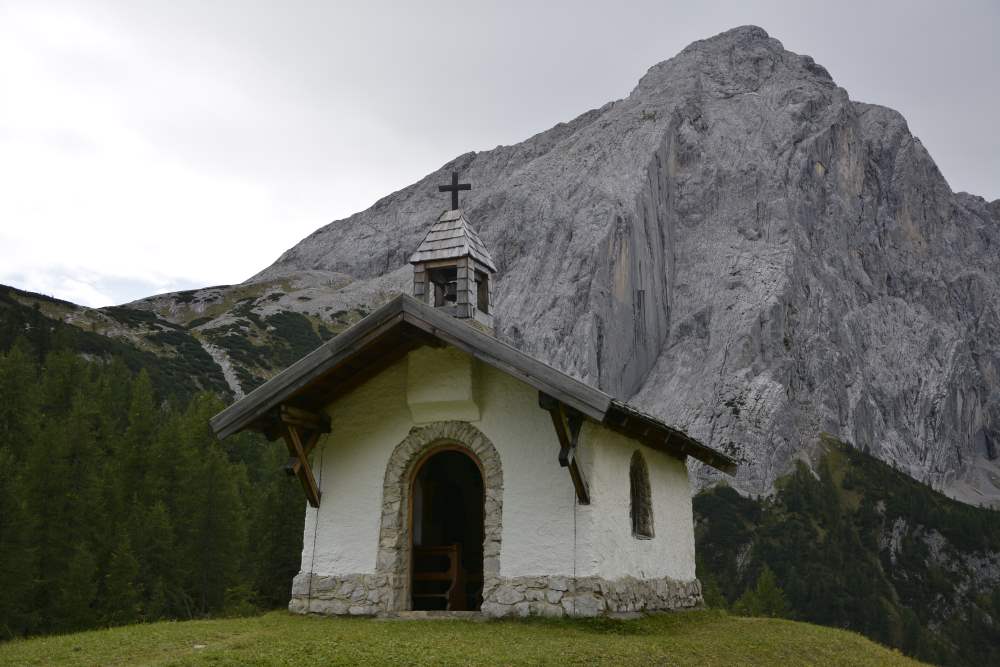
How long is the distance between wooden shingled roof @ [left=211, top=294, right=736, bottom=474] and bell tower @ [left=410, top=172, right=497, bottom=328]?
2048mm

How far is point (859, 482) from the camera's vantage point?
Result: 9138cm

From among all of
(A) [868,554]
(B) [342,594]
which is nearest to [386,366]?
(B) [342,594]

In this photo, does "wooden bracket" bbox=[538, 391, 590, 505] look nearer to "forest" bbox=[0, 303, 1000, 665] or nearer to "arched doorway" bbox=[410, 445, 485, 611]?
"arched doorway" bbox=[410, 445, 485, 611]

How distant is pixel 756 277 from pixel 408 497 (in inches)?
3933

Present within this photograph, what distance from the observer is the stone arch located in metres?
13.9

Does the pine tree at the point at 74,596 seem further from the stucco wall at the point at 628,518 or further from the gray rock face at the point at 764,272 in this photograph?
the gray rock face at the point at 764,272

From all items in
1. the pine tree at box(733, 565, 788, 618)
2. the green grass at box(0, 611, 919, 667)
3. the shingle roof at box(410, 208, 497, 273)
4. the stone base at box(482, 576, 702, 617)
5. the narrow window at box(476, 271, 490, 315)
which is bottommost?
the green grass at box(0, 611, 919, 667)

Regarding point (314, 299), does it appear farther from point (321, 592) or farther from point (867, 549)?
point (321, 592)

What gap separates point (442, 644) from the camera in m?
11.0

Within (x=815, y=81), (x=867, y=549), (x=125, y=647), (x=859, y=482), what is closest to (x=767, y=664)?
(x=125, y=647)

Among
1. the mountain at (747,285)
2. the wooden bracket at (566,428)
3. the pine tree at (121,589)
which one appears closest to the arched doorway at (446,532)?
the wooden bracket at (566,428)

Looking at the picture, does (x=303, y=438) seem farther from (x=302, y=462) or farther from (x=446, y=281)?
(x=446, y=281)

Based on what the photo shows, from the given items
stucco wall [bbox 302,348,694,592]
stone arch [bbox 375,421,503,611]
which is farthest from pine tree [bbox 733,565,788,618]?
stone arch [bbox 375,421,503,611]

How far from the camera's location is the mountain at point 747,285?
10106 centimetres
